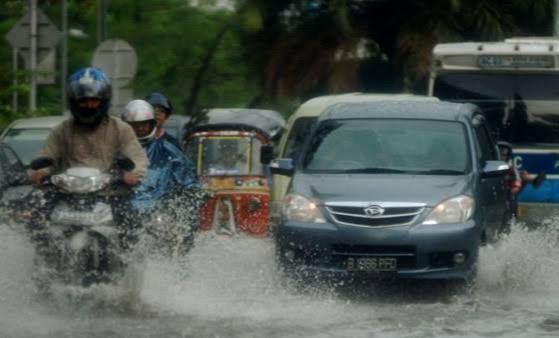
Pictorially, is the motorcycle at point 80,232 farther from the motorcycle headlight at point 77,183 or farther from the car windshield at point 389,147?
the car windshield at point 389,147

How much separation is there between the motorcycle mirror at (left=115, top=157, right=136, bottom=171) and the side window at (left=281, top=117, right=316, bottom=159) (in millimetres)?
7770

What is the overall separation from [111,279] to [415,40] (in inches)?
803

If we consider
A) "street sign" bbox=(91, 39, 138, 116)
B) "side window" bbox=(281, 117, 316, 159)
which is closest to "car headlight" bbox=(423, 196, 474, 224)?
"side window" bbox=(281, 117, 316, 159)

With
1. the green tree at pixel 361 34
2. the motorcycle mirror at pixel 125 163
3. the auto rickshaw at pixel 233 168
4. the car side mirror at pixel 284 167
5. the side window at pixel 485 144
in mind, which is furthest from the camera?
the green tree at pixel 361 34

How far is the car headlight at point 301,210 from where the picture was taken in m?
14.3

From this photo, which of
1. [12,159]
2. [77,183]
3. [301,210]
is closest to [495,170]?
[301,210]

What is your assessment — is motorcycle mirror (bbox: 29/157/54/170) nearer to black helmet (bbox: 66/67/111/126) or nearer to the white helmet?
black helmet (bbox: 66/67/111/126)

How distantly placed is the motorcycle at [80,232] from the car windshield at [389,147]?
128 inches

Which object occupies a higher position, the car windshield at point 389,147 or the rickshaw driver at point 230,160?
the car windshield at point 389,147

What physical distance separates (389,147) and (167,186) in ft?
7.79

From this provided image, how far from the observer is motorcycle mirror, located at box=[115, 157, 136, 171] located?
12.4 m

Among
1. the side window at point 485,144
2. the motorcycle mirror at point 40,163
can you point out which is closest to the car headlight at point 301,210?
the side window at point 485,144

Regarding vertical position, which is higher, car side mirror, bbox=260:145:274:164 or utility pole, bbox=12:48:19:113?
car side mirror, bbox=260:145:274:164

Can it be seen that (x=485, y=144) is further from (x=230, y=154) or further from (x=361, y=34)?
(x=361, y=34)
